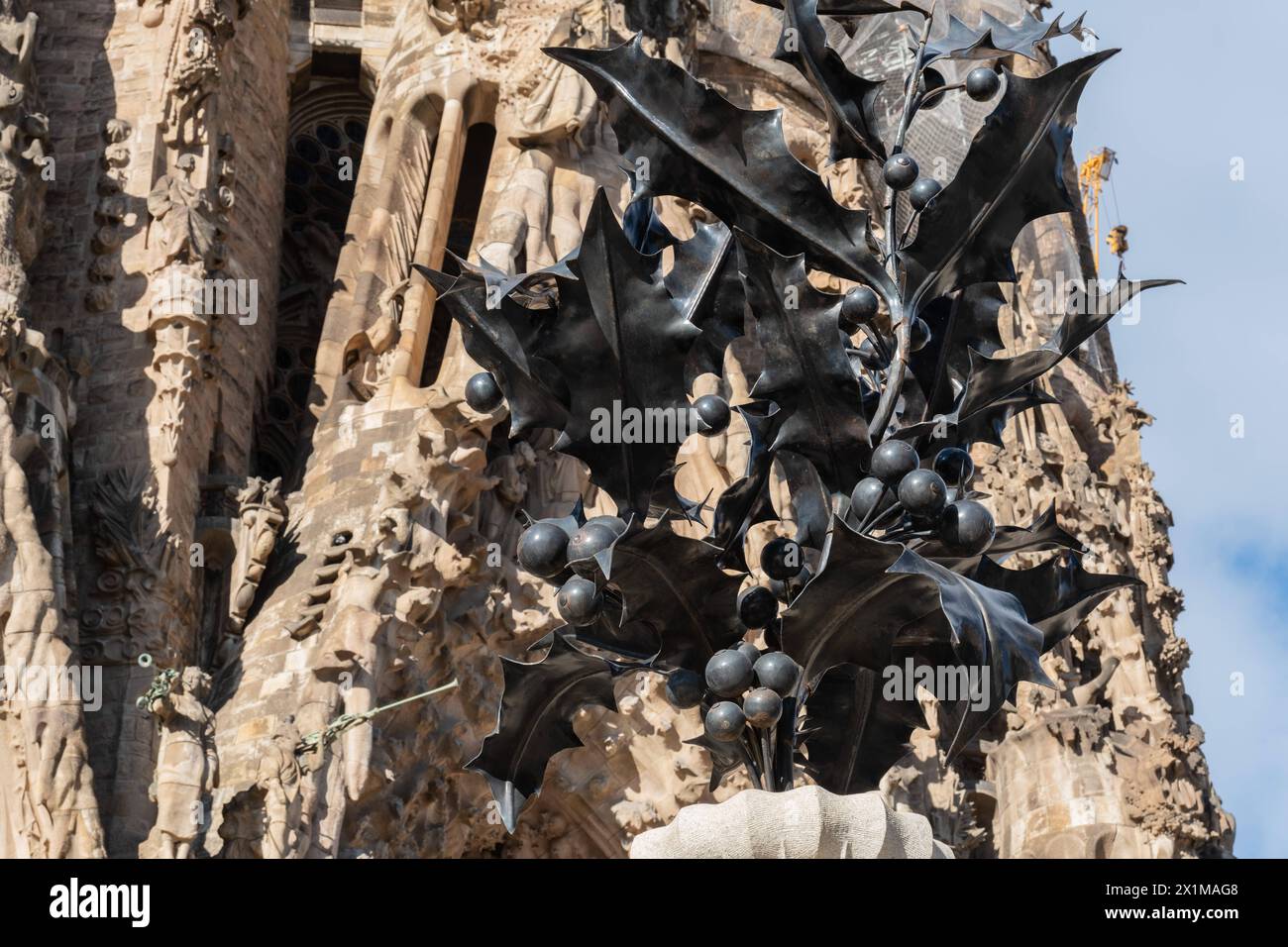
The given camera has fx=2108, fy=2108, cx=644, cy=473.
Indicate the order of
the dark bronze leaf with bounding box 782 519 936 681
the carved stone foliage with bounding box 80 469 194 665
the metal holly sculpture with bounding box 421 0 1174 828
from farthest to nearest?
1. the carved stone foliage with bounding box 80 469 194 665
2. the metal holly sculpture with bounding box 421 0 1174 828
3. the dark bronze leaf with bounding box 782 519 936 681

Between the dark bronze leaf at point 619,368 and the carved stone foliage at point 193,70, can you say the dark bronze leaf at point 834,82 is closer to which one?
the dark bronze leaf at point 619,368

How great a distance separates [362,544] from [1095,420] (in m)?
9.70

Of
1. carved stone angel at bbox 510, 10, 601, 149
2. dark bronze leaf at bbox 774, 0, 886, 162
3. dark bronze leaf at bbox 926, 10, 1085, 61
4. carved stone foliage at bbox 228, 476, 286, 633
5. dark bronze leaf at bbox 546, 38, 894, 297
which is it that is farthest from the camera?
carved stone angel at bbox 510, 10, 601, 149

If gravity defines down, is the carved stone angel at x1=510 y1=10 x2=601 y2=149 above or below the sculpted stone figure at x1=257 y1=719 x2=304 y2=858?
above

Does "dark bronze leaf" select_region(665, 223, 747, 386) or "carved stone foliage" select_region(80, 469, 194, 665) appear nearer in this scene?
"dark bronze leaf" select_region(665, 223, 747, 386)

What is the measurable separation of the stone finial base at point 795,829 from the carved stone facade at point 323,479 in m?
5.73

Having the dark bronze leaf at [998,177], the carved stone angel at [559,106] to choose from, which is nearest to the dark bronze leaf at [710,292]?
the dark bronze leaf at [998,177]

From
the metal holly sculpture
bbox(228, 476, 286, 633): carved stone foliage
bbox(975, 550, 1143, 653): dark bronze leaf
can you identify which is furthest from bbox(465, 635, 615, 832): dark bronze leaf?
bbox(228, 476, 286, 633): carved stone foliage

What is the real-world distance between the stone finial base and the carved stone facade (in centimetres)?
573

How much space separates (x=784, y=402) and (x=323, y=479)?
8.01 m

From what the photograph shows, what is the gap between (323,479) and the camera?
42.7 ft

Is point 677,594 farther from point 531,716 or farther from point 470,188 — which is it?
point 470,188

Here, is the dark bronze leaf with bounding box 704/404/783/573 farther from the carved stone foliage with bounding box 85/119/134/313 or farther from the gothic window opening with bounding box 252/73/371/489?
the gothic window opening with bounding box 252/73/371/489

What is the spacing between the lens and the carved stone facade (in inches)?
426
